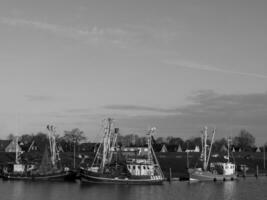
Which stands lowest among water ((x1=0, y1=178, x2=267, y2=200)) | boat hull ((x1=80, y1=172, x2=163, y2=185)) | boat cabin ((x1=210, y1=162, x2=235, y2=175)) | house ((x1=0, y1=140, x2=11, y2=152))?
water ((x1=0, y1=178, x2=267, y2=200))

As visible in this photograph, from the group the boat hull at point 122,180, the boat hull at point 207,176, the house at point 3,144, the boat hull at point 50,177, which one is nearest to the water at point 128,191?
Answer: the boat hull at point 122,180

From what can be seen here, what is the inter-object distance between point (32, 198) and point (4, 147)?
126 metres

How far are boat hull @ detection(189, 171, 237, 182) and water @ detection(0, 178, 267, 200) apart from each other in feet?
15.5

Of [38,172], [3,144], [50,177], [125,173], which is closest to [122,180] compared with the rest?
[125,173]

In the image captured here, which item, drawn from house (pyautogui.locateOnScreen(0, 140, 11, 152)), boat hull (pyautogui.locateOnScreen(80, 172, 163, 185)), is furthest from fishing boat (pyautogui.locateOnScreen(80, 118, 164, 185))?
house (pyautogui.locateOnScreen(0, 140, 11, 152))

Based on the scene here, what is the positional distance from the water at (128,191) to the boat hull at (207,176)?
15.5 feet

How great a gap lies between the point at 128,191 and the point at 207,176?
25.5 meters

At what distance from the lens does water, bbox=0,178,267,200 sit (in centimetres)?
7044

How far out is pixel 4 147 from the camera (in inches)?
7475

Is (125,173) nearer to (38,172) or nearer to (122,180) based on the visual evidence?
(122,180)

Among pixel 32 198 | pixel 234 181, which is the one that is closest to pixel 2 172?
pixel 32 198

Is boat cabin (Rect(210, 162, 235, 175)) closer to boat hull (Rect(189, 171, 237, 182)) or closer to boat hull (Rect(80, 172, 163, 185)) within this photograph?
boat hull (Rect(189, 171, 237, 182))

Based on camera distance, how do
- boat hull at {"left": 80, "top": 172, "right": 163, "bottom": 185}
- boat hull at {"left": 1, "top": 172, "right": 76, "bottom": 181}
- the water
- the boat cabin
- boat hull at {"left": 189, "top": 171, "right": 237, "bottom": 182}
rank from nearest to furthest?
the water < boat hull at {"left": 80, "top": 172, "right": 163, "bottom": 185} < boat hull at {"left": 1, "top": 172, "right": 76, "bottom": 181} < boat hull at {"left": 189, "top": 171, "right": 237, "bottom": 182} < the boat cabin

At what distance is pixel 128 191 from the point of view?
77.2 meters
